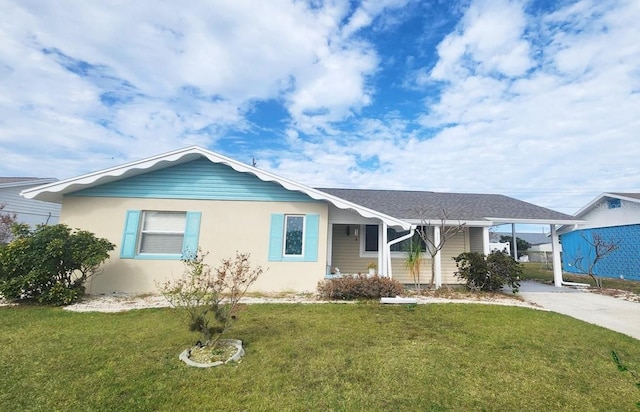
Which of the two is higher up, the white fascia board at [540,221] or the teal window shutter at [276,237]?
the white fascia board at [540,221]

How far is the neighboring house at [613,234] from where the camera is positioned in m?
15.2

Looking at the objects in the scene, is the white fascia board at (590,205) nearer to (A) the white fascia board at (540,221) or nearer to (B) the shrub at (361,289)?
(A) the white fascia board at (540,221)

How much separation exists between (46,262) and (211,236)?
4.07m

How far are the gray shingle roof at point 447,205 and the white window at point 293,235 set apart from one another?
3.67m

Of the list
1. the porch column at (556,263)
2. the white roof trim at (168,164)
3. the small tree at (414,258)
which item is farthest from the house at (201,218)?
the porch column at (556,263)

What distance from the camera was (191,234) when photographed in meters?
9.70

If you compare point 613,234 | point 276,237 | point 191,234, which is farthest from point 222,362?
point 613,234

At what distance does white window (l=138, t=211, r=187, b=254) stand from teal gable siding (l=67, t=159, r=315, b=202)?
0.69 m

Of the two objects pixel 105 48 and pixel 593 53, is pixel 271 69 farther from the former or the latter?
pixel 593 53

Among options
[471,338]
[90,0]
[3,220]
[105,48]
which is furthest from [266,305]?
[3,220]

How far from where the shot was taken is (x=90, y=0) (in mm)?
8375

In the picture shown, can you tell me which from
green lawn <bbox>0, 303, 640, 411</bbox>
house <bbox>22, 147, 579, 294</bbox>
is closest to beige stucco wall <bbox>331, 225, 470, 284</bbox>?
house <bbox>22, 147, 579, 294</bbox>

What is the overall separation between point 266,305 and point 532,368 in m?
5.77

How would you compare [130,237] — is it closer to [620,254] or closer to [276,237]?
[276,237]
